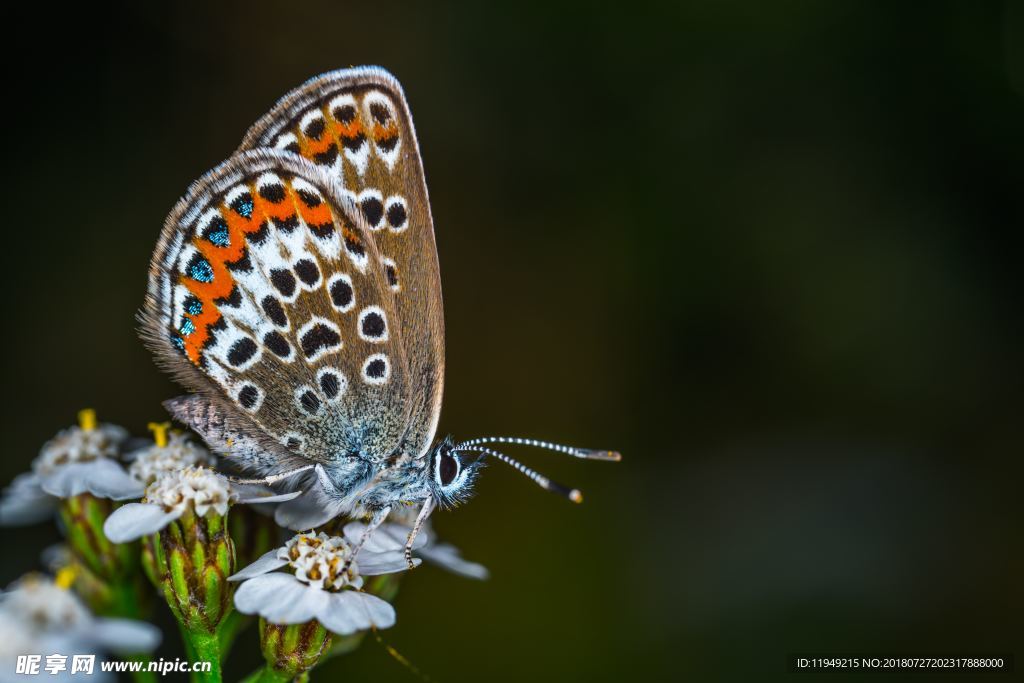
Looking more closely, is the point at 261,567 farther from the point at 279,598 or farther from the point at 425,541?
the point at 425,541

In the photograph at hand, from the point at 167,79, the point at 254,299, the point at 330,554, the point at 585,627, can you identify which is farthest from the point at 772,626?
the point at 167,79

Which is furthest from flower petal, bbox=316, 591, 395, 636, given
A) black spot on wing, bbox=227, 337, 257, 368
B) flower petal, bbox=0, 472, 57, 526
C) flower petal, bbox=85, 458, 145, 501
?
flower petal, bbox=0, 472, 57, 526

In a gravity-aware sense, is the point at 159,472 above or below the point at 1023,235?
below

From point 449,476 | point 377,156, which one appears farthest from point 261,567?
point 377,156

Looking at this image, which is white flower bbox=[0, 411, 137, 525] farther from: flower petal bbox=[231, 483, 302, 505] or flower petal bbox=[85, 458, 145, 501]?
flower petal bbox=[231, 483, 302, 505]

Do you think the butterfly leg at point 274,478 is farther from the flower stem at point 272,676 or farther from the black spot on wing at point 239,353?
the flower stem at point 272,676

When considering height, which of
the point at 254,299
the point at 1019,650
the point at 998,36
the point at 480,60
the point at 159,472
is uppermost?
the point at 480,60

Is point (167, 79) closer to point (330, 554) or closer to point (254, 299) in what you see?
point (254, 299)

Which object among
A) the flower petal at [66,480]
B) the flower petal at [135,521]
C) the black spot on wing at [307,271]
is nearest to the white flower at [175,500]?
the flower petal at [135,521]
